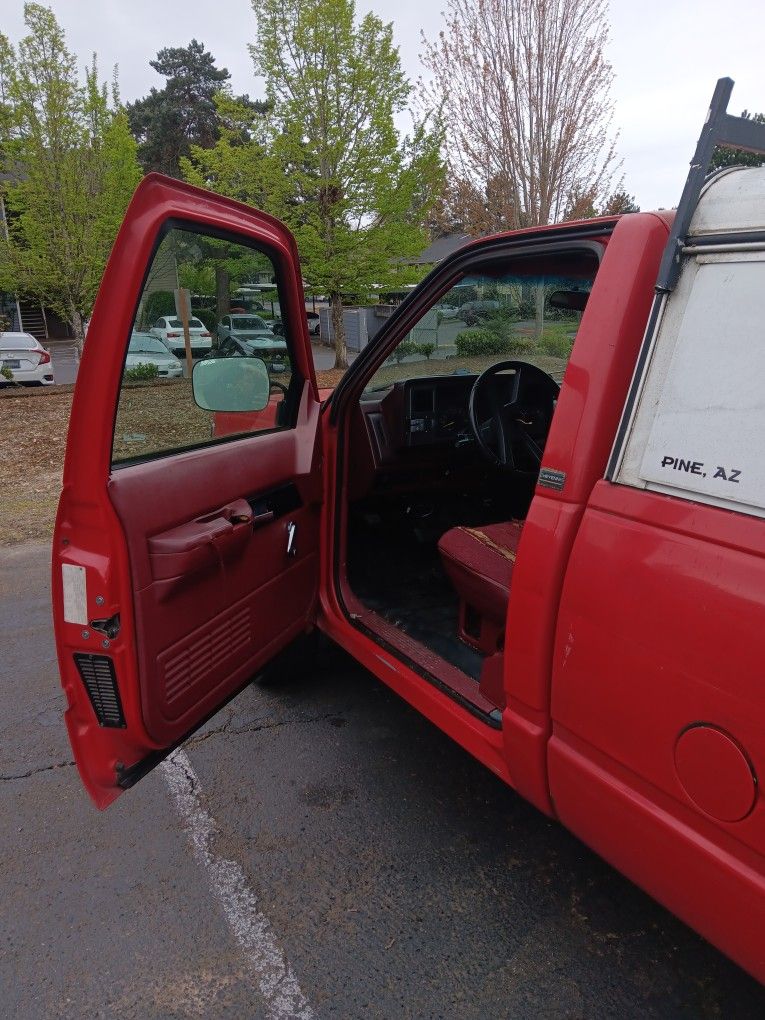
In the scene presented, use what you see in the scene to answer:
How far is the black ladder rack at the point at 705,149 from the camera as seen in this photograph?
1.36m

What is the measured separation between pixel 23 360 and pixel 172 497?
12563mm

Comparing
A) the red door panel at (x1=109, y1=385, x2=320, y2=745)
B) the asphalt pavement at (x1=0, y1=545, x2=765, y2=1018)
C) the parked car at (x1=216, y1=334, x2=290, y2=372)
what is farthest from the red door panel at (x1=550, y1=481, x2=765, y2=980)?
the parked car at (x1=216, y1=334, x2=290, y2=372)

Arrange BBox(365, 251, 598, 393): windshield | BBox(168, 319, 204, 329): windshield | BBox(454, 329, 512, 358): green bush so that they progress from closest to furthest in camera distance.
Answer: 1. BBox(168, 319, 204, 329): windshield
2. BBox(365, 251, 598, 393): windshield
3. BBox(454, 329, 512, 358): green bush

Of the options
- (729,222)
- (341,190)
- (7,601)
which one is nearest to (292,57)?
(341,190)

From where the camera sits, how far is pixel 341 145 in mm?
11219

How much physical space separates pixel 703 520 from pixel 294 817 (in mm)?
1804

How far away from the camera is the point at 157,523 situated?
1939 mm

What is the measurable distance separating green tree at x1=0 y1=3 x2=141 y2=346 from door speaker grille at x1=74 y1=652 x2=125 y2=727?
1083cm

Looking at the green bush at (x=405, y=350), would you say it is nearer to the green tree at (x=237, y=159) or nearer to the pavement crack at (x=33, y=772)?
the pavement crack at (x=33, y=772)

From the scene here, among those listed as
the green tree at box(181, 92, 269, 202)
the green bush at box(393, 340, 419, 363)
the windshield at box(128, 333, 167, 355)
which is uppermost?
the green tree at box(181, 92, 269, 202)

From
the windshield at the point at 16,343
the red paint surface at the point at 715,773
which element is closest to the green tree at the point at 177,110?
the windshield at the point at 16,343

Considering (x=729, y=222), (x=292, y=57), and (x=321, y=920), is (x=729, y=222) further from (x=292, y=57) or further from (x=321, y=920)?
(x=292, y=57)

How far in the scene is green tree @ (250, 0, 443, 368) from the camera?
1080cm

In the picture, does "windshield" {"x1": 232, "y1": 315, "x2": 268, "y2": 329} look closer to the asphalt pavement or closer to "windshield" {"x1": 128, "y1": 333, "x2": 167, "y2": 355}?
"windshield" {"x1": 128, "y1": 333, "x2": 167, "y2": 355}
